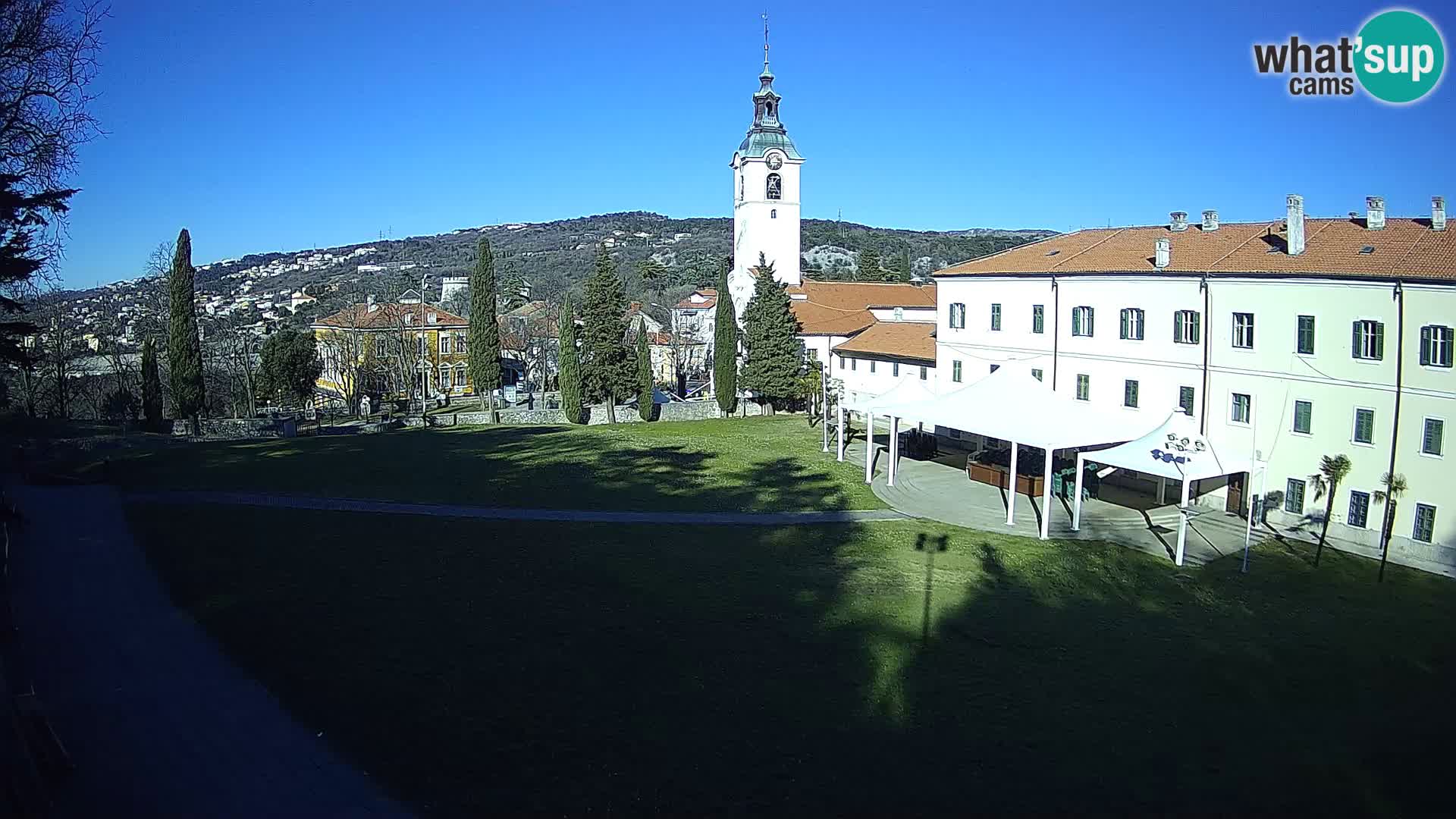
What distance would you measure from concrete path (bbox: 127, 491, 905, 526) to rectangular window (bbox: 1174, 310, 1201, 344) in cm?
1086

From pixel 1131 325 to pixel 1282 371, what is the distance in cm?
434

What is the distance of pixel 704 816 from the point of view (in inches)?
324

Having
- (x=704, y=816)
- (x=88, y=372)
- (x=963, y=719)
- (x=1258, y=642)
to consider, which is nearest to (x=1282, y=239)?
(x=1258, y=642)

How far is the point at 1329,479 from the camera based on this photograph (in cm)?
2091

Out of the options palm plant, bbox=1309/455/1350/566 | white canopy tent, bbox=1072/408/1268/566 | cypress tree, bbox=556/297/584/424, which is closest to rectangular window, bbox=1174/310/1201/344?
white canopy tent, bbox=1072/408/1268/566

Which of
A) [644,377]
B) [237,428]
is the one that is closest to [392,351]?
[237,428]

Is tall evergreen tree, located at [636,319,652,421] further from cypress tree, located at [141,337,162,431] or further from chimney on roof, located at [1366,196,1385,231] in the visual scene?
chimney on roof, located at [1366,196,1385,231]

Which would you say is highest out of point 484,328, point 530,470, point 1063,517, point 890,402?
point 484,328

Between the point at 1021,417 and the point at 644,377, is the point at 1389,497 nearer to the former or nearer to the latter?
the point at 1021,417

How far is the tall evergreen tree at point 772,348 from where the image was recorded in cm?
4072

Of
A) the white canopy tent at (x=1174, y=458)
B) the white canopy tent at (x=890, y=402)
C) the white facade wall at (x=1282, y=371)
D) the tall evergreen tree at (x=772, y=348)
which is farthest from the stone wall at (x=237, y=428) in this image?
the white canopy tent at (x=1174, y=458)

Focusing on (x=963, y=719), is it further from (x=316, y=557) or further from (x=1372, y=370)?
(x=1372, y=370)

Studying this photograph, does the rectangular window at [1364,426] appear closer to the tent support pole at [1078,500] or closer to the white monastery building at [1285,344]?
the white monastery building at [1285,344]

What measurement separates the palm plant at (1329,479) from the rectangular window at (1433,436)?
153 cm
